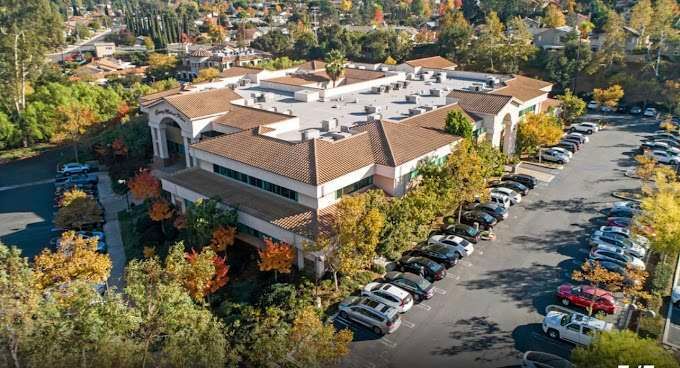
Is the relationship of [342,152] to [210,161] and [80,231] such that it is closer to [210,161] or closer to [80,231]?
[210,161]

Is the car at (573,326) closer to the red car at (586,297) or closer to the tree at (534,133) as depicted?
the red car at (586,297)

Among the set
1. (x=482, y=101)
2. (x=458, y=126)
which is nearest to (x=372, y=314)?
(x=458, y=126)

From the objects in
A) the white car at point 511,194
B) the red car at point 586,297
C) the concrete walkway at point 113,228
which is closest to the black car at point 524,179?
the white car at point 511,194

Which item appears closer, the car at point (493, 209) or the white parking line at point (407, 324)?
the white parking line at point (407, 324)

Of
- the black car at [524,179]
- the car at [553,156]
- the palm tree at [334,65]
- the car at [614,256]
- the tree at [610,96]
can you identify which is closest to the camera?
the car at [614,256]

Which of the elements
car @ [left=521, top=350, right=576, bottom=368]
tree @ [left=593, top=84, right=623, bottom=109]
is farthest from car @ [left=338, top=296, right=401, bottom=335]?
tree @ [left=593, top=84, right=623, bottom=109]

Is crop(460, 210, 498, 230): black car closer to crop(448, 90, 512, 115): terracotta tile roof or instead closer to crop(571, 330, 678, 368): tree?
crop(448, 90, 512, 115): terracotta tile roof
